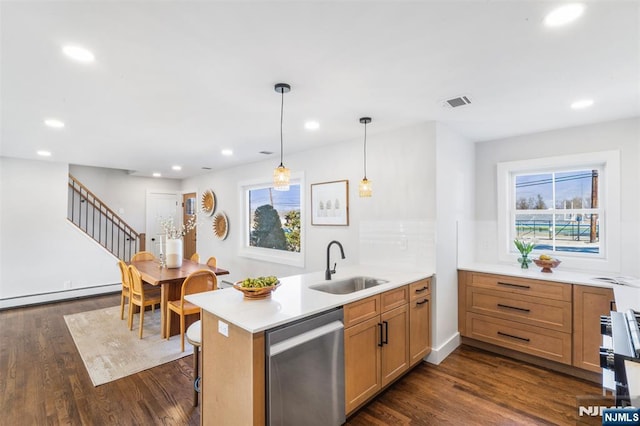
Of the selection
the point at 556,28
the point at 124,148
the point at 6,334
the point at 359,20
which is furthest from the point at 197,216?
the point at 556,28

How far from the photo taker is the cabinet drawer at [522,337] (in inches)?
109

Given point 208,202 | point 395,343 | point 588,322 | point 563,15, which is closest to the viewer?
point 563,15

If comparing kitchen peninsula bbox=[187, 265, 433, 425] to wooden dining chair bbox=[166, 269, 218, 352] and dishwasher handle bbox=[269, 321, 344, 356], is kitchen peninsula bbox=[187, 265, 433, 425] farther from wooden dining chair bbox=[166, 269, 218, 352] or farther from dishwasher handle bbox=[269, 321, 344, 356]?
wooden dining chair bbox=[166, 269, 218, 352]

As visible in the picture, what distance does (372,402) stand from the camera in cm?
233

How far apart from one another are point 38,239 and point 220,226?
9.72ft

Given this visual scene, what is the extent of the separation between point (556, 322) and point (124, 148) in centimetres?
559

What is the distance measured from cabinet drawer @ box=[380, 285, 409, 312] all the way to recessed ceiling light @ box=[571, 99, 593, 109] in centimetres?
214

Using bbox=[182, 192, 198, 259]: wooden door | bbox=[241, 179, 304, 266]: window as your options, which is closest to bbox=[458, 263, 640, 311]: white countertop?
bbox=[241, 179, 304, 266]: window

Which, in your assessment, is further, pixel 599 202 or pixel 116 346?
pixel 116 346

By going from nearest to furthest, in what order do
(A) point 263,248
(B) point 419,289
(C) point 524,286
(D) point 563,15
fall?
1. (D) point 563,15
2. (B) point 419,289
3. (C) point 524,286
4. (A) point 263,248

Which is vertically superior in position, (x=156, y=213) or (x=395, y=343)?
(x=156, y=213)

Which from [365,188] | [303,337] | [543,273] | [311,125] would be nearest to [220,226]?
[311,125]

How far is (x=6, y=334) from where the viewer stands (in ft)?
12.1

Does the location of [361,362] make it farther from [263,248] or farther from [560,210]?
[263,248]
